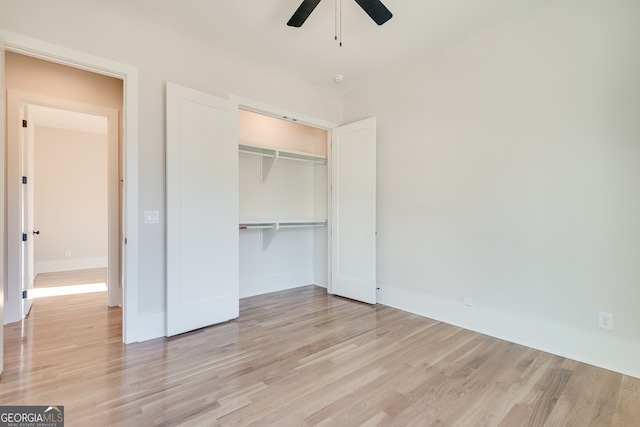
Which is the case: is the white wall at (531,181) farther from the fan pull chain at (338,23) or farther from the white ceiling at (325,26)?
the fan pull chain at (338,23)

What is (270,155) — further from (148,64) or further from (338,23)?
(338,23)

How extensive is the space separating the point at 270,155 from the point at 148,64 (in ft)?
5.63

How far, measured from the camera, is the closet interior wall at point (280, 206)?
4.07 metres

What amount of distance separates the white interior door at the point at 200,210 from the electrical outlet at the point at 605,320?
3.27 meters

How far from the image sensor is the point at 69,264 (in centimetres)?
592

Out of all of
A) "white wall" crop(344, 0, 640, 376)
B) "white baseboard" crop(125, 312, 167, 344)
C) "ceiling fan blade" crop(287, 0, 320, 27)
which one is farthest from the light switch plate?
"white wall" crop(344, 0, 640, 376)

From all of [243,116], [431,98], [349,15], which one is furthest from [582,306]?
[243,116]

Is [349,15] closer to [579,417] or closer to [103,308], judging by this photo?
[579,417]

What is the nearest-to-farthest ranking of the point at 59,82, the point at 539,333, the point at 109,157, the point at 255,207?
the point at 539,333 < the point at 59,82 < the point at 109,157 < the point at 255,207

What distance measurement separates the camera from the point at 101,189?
627 centimetres

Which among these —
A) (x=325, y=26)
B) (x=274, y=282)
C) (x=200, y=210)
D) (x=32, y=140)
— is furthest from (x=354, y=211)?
(x=32, y=140)

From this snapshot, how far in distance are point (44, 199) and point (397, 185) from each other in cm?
674

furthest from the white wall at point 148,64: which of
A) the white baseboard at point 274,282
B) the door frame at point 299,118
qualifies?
the white baseboard at point 274,282

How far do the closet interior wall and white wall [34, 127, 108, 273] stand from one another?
4262mm
